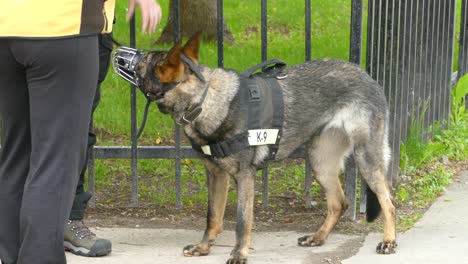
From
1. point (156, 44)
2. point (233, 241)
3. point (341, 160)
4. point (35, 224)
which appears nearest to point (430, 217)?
point (341, 160)

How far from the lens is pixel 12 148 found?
3895 mm

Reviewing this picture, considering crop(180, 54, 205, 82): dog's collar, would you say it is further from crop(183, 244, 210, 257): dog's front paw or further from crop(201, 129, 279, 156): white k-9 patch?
crop(183, 244, 210, 257): dog's front paw

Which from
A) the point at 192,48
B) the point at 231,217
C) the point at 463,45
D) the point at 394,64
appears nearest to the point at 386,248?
the point at 231,217

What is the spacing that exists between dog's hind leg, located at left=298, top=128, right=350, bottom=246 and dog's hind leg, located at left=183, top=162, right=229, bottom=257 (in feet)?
1.61

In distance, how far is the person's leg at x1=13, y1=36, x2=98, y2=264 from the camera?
3.50 metres

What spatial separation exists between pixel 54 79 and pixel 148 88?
3.62 feet

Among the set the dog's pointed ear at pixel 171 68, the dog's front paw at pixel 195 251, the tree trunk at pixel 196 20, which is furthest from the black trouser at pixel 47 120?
the tree trunk at pixel 196 20

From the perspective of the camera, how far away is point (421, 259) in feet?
16.1

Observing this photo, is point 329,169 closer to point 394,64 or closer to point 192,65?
point 394,64

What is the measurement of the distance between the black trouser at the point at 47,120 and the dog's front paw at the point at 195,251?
1.29 metres

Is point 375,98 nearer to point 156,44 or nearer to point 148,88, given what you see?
point 148,88

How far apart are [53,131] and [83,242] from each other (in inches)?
59.4

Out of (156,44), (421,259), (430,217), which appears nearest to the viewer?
(421,259)

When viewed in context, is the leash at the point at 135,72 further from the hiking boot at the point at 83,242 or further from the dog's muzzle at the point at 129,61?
the hiking boot at the point at 83,242
